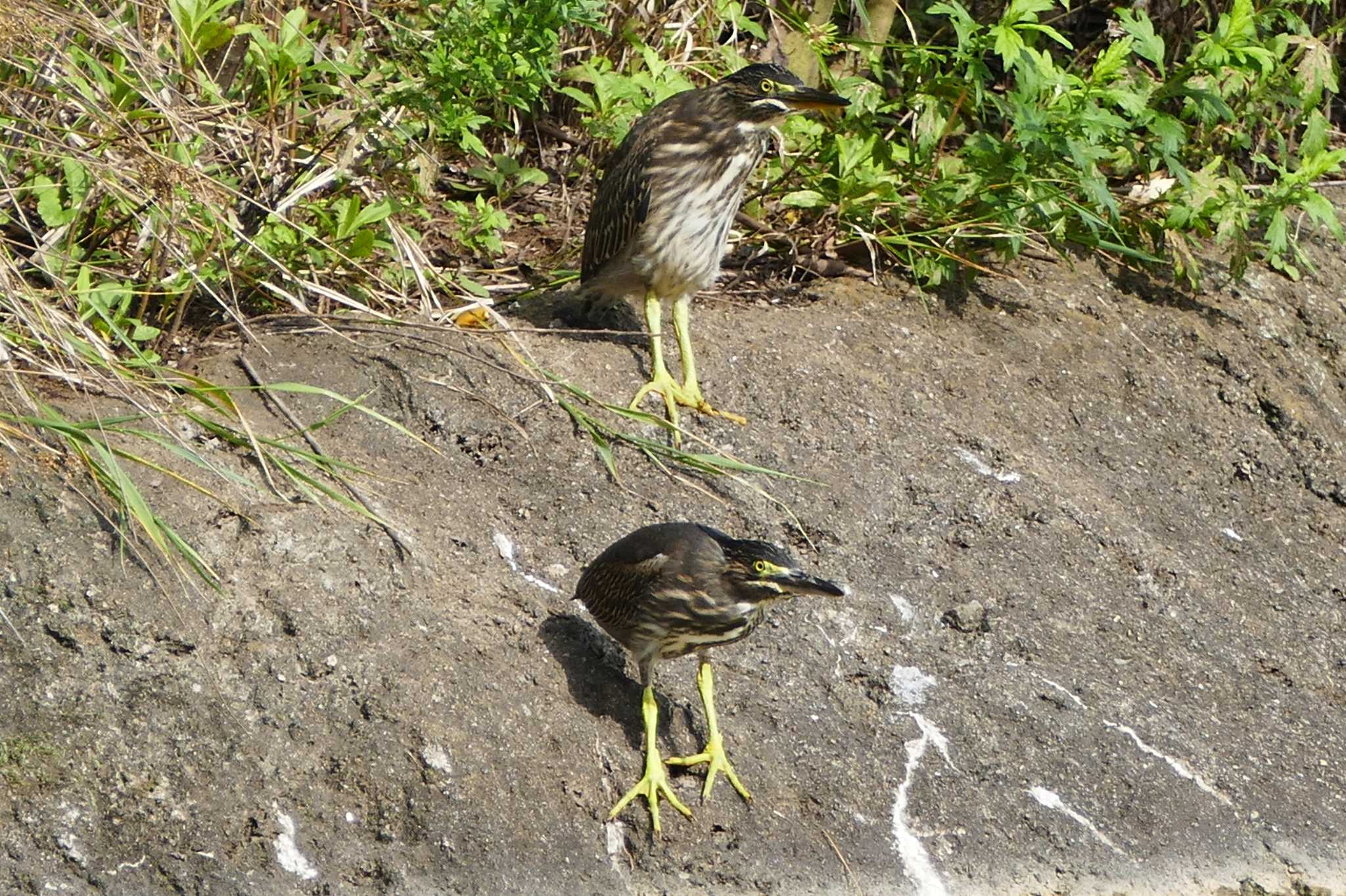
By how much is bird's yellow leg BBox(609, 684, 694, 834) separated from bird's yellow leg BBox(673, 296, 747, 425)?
1467 millimetres

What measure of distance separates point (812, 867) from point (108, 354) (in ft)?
7.26

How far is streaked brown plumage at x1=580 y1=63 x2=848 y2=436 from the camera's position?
5500 millimetres

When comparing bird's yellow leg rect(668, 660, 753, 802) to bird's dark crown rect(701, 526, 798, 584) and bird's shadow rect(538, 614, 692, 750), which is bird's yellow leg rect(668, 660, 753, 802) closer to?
bird's shadow rect(538, 614, 692, 750)

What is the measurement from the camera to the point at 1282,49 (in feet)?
21.1

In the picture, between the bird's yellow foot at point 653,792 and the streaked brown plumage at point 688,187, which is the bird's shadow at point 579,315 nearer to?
the streaked brown plumage at point 688,187

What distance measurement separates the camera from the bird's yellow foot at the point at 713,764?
3.95 meters

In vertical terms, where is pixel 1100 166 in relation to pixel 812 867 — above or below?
above

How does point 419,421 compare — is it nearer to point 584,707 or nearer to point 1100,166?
point 584,707

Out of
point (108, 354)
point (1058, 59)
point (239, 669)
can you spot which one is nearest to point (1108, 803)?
point (239, 669)

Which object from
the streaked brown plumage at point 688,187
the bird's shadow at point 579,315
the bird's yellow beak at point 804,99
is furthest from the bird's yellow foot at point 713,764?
the bird's yellow beak at point 804,99

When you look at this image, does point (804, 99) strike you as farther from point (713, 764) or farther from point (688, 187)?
point (713, 764)

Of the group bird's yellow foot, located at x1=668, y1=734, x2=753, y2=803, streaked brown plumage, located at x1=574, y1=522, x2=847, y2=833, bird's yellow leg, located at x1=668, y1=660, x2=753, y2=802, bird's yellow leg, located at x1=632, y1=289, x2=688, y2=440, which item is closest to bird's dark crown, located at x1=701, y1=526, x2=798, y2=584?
streaked brown plumage, located at x1=574, y1=522, x2=847, y2=833

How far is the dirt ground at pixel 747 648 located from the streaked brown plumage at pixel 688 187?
0.24m

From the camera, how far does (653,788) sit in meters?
3.85
